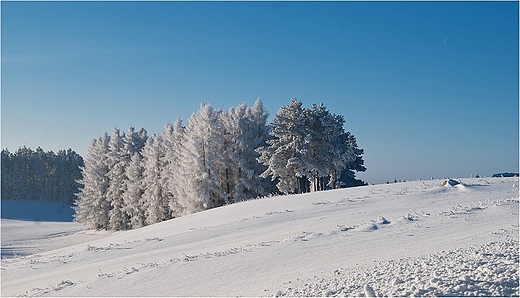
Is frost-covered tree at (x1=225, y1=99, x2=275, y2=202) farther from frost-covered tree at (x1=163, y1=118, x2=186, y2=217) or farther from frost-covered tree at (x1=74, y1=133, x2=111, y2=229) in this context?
frost-covered tree at (x1=74, y1=133, x2=111, y2=229)

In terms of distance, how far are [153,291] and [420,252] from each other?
6.28 m

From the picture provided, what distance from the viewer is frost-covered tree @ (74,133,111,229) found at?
5591 cm

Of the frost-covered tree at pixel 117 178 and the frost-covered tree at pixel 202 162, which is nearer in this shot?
the frost-covered tree at pixel 202 162

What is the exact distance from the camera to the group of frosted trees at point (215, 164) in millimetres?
38231

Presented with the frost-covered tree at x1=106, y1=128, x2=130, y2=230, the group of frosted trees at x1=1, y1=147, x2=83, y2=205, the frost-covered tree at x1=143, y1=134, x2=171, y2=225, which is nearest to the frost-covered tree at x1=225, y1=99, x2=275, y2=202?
the frost-covered tree at x1=143, y1=134, x2=171, y2=225

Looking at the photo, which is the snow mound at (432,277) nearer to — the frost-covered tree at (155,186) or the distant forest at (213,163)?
the distant forest at (213,163)

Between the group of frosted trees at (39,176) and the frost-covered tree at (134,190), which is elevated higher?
the group of frosted trees at (39,176)

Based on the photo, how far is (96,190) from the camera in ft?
186

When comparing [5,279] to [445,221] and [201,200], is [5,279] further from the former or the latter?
[201,200]

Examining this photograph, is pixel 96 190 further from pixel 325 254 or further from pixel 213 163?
pixel 325 254

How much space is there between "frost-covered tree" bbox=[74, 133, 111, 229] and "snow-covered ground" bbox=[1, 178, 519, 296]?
37496 millimetres

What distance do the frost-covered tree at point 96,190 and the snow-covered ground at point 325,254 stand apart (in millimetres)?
37496

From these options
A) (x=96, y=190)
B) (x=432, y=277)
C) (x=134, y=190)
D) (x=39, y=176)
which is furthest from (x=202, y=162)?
(x=39, y=176)

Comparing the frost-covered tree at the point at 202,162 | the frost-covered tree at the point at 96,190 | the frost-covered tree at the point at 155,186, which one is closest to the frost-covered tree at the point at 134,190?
the frost-covered tree at the point at 155,186
